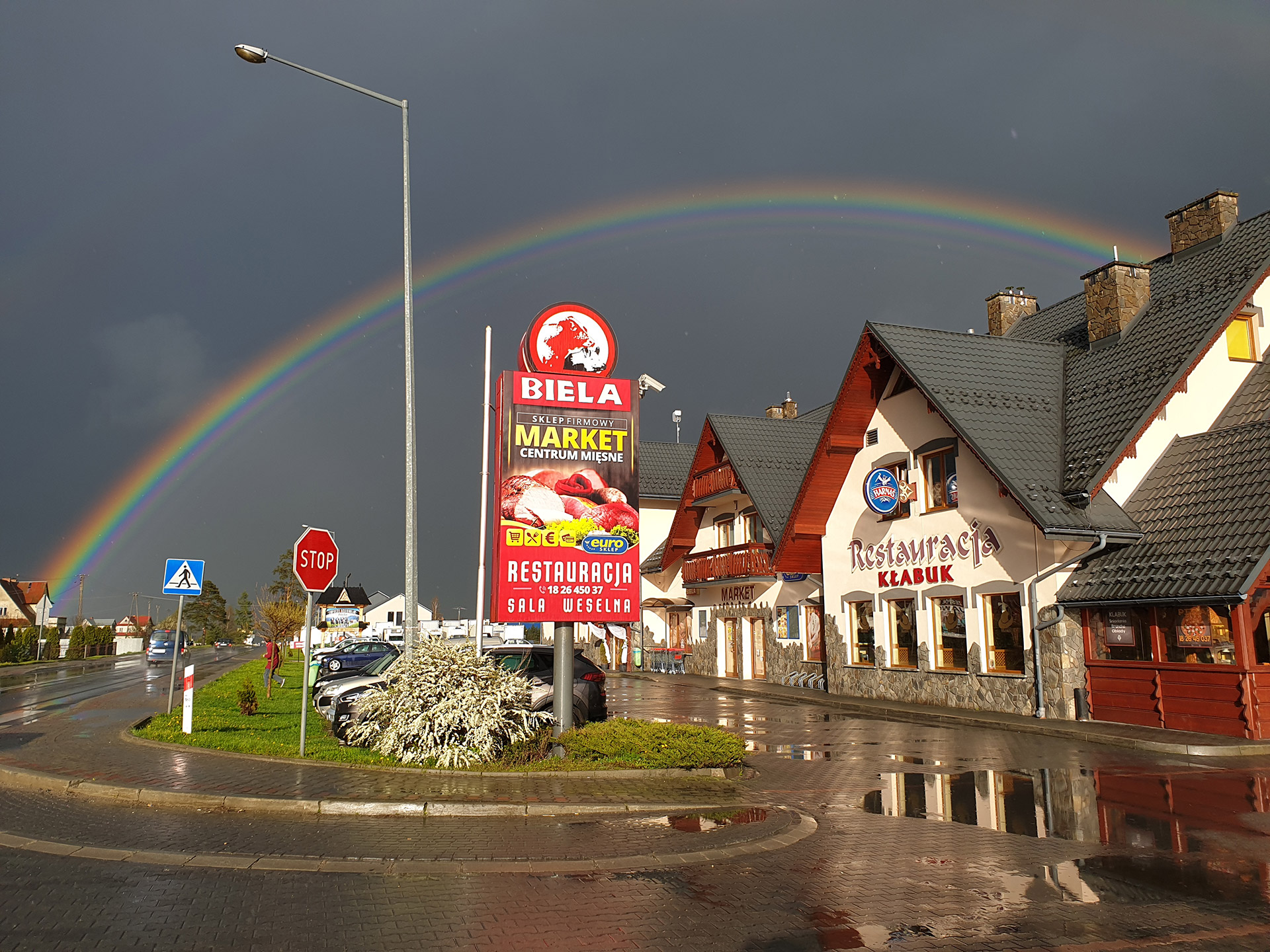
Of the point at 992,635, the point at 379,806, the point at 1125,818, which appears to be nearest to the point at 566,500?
the point at 379,806

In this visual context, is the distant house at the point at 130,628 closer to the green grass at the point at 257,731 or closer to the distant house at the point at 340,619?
the distant house at the point at 340,619

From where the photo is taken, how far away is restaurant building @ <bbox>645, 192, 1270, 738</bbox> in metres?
17.5

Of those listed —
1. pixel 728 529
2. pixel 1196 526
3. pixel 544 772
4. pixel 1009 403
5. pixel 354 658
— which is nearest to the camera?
pixel 544 772

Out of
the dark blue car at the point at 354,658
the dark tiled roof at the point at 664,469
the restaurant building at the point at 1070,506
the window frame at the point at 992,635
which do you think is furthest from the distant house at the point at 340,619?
the window frame at the point at 992,635

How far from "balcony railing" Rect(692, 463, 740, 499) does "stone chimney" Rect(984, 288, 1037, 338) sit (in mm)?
10621

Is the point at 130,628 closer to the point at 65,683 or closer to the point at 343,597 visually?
the point at 343,597

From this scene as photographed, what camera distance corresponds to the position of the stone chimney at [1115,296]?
23859mm

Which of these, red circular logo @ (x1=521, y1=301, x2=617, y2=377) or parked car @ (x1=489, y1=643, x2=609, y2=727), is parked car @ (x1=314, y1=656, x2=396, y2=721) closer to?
parked car @ (x1=489, y1=643, x2=609, y2=727)

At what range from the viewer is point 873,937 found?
5.98 metres

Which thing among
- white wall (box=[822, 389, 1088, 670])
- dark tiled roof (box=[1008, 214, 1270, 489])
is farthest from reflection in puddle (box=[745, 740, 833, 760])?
dark tiled roof (box=[1008, 214, 1270, 489])

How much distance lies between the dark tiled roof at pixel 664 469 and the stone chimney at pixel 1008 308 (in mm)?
20901

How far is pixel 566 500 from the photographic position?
1397cm

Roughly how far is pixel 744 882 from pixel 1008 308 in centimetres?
3010

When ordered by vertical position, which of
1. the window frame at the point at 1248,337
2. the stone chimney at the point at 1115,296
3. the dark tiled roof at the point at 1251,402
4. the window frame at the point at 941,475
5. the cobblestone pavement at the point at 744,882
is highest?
the stone chimney at the point at 1115,296
